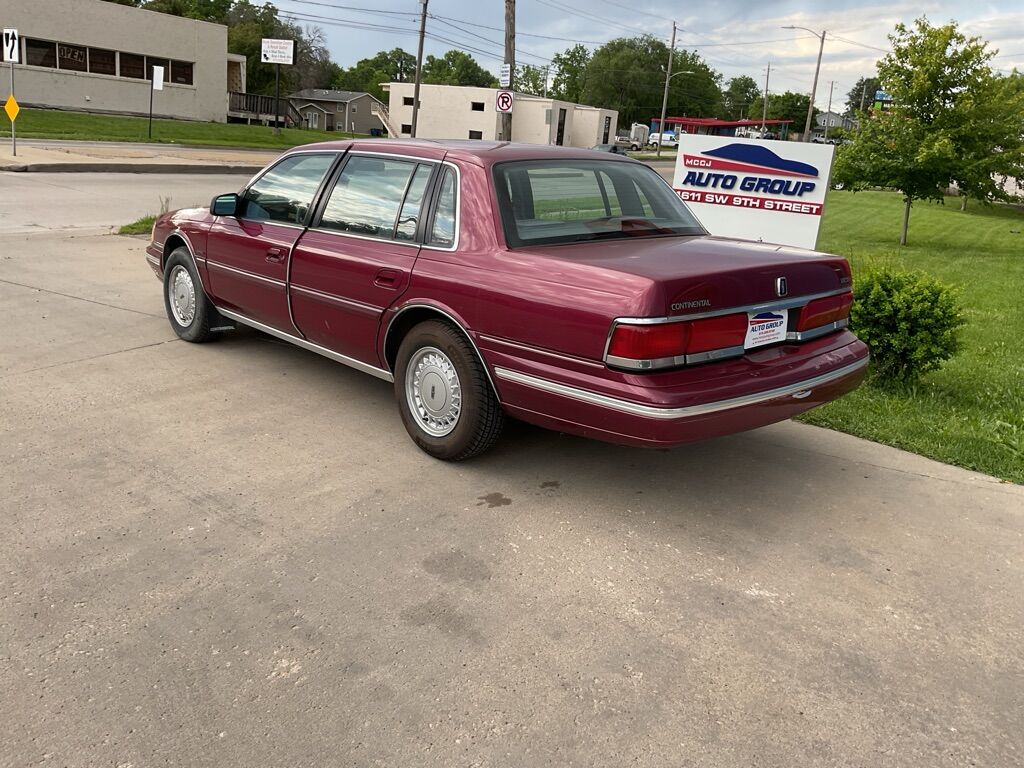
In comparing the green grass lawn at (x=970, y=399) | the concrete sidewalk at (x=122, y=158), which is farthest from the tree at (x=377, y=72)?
the green grass lawn at (x=970, y=399)

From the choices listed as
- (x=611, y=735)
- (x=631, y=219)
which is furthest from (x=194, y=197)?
(x=611, y=735)

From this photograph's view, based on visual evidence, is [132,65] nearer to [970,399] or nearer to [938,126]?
[938,126]

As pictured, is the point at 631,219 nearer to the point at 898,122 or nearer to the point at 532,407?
the point at 532,407

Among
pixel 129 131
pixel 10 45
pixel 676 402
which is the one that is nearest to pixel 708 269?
pixel 676 402

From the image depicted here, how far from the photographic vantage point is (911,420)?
5516mm

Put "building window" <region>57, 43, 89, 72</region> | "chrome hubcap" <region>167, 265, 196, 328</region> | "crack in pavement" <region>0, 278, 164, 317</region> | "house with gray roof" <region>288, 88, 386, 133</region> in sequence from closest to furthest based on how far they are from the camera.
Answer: "chrome hubcap" <region>167, 265, 196, 328</region>, "crack in pavement" <region>0, 278, 164, 317</region>, "building window" <region>57, 43, 89, 72</region>, "house with gray roof" <region>288, 88, 386, 133</region>

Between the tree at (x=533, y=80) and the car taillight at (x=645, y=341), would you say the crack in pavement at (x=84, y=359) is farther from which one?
the tree at (x=533, y=80)

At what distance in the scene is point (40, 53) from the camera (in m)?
39.7

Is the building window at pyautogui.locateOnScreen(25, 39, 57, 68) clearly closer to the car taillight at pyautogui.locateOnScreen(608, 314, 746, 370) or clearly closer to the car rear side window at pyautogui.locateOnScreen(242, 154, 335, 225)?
the car rear side window at pyautogui.locateOnScreen(242, 154, 335, 225)

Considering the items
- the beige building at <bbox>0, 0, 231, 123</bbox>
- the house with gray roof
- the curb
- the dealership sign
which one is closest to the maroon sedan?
the dealership sign

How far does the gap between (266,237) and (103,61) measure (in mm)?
44388

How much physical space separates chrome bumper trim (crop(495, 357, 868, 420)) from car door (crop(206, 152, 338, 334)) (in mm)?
2018

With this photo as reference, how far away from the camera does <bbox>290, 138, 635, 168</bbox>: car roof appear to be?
4480 millimetres

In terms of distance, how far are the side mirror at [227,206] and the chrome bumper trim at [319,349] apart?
708 mm
